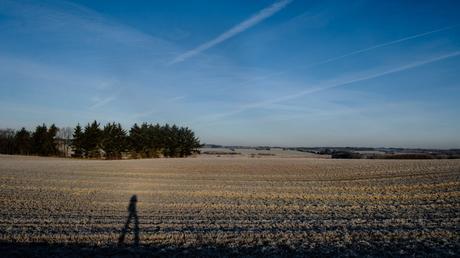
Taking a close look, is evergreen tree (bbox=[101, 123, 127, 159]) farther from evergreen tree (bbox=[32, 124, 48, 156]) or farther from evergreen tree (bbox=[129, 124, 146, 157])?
evergreen tree (bbox=[32, 124, 48, 156])

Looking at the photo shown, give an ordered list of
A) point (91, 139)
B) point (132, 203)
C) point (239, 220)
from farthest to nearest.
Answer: point (91, 139), point (132, 203), point (239, 220)

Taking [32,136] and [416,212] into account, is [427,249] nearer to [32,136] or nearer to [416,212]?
[416,212]

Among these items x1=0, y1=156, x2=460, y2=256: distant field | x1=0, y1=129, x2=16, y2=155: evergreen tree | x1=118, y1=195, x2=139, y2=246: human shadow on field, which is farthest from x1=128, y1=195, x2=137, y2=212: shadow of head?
x1=0, y1=129, x2=16, y2=155: evergreen tree

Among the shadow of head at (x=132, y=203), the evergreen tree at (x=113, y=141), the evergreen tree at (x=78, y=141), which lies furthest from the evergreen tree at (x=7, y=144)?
the shadow of head at (x=132, y=203)

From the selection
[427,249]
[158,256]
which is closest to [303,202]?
[427,249]

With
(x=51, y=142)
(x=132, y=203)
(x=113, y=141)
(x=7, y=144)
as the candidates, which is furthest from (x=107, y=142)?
(x=132, y=203)

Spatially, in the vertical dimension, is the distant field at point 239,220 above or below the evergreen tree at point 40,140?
below

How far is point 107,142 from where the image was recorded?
9256 centimetres

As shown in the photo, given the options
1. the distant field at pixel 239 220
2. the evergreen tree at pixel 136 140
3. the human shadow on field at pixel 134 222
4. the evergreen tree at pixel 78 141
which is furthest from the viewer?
the evergreen tree at pixel 136 140

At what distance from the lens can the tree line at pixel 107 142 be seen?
90.4 meters

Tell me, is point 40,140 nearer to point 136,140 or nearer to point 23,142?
point 23,142

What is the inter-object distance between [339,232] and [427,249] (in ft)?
9.74

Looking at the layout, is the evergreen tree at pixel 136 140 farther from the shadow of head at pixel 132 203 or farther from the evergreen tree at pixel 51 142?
the shadow of head at pixel 132 203

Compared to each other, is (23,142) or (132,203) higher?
(23,142)
